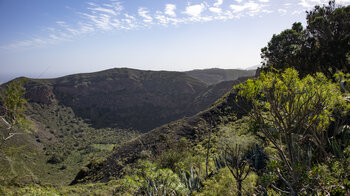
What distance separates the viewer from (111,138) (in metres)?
58.8

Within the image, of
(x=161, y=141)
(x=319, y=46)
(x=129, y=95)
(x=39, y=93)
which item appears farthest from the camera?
(x=129, y=95)

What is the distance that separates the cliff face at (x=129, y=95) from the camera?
73.3 m

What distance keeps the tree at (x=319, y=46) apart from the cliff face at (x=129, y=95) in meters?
45.0

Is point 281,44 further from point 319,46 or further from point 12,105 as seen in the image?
point 12,105

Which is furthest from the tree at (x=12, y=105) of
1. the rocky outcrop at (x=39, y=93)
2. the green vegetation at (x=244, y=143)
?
the rocky outcrop at (x=39, y=93)

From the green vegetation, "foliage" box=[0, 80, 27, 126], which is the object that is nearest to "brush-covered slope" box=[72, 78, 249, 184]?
the green vegetation

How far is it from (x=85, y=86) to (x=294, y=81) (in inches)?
3759

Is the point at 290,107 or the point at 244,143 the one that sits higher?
the point at 290,107

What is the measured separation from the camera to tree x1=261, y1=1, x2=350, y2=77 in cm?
1555

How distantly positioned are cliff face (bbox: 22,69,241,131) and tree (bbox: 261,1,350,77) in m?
45.0

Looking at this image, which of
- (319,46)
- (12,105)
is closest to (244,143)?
Answer: (12,105)

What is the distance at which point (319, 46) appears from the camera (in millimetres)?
18234

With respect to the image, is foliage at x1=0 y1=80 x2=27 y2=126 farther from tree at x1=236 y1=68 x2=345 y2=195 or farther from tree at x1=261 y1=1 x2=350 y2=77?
tree at x1=261 y1=1 x2=350 y2=77

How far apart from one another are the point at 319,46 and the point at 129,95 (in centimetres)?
8111
